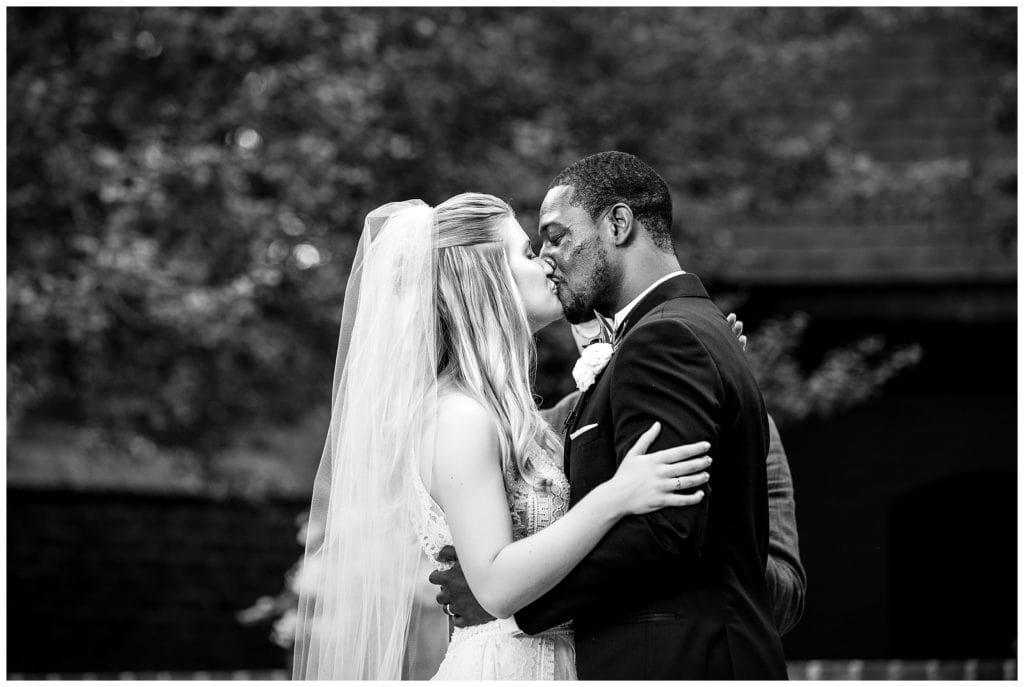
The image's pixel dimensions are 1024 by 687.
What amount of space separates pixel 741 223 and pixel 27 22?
16.2ft

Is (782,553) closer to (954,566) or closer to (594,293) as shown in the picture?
(594,293)

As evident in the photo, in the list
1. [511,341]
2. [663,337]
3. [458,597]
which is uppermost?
[663,337]

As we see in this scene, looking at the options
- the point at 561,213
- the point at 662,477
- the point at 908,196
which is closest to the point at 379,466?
the point at 561,213

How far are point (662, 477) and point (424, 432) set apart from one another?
30.7 inches

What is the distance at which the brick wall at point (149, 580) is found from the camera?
31.6 feet

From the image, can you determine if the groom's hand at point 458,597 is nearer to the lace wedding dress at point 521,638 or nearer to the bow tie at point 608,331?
the lace wedding dress at point 521,638

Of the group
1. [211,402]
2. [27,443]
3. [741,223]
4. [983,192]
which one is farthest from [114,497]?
[983,192]

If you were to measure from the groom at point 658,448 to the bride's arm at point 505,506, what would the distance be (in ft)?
0.12

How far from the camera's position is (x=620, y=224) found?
108 inches

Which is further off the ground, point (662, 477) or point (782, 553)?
point (662, 477)

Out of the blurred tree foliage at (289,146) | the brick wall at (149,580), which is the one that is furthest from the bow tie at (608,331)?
the brick wall at (149,580)

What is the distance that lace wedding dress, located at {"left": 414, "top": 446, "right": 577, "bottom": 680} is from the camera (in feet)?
9.59

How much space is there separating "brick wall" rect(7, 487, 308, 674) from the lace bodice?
268 inches

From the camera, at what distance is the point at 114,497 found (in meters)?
9.70
